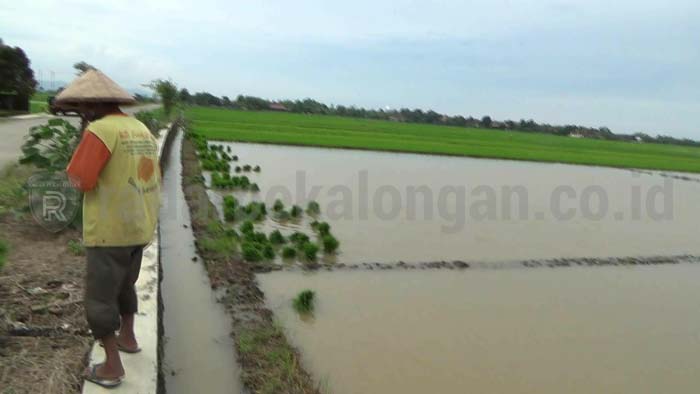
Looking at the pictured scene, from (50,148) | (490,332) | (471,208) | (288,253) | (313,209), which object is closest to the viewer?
(490,332)

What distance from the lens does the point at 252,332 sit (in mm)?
4156

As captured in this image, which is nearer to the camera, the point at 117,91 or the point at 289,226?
the point at 117,91

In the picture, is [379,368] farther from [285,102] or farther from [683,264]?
[285,102]

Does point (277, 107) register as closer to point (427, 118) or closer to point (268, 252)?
point (427, 118)

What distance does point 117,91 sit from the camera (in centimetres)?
254

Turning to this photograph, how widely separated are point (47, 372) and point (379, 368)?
7.05ft

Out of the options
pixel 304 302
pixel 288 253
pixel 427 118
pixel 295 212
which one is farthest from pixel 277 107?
pixel 304 302

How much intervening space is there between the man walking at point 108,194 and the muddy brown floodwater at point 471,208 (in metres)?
4.42

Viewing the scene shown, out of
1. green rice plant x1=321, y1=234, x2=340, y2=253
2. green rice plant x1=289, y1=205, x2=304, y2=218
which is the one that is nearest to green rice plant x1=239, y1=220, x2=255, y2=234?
green rice plant x1=321, y1=234, x2=340, y2=253

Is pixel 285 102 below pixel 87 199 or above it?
above

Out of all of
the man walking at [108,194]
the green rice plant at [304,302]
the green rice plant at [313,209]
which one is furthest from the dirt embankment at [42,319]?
the green rice plant at [313,209]

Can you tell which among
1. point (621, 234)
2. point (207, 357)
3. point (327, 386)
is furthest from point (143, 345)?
point (621, 234)

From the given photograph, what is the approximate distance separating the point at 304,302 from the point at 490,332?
1.66 m

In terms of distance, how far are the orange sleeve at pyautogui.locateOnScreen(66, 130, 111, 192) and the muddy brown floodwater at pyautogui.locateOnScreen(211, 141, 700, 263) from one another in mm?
4681
